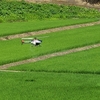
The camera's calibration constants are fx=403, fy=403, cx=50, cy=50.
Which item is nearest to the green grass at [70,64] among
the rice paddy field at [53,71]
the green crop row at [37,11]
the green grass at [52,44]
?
the rice paddy field at [53,71]

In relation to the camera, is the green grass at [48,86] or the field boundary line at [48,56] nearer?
the green grass at [48,86]

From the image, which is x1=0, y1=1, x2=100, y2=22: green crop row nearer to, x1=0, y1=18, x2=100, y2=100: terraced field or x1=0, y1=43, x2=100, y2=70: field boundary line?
x1=0, y1=18, x2=100, y2=100: terraced field

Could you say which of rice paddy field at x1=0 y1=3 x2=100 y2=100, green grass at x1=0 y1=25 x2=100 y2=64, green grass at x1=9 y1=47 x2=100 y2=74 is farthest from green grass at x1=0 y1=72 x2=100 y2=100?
green grass at x1=0 y1=25 x2=100 y2=64

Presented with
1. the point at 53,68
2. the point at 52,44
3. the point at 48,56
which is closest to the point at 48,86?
the point at 53,68

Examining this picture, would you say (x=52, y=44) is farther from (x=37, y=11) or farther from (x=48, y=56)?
(x=37, y=11)

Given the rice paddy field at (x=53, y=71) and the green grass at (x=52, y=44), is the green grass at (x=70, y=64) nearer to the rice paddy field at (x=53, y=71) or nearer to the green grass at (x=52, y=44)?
the rice paddy field at (x=53, y=71)
